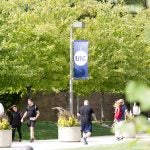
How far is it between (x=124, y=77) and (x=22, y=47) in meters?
8.64

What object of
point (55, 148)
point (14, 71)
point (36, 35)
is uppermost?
point (36, 35)

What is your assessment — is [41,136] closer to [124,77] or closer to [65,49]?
[65,49]

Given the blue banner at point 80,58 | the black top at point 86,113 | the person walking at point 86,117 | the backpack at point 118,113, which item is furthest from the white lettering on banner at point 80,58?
the black top at point 86,113

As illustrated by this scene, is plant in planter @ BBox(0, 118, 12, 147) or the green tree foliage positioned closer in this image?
plant in planter @ BBox(0, 118, 12, 147)

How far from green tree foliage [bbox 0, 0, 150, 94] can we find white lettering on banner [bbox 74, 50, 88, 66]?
508 centimetres

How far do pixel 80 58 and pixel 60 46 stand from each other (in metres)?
9.04

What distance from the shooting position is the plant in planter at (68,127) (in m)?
26.5

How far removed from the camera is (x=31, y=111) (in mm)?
25438

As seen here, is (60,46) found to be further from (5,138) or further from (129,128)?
(129,128)

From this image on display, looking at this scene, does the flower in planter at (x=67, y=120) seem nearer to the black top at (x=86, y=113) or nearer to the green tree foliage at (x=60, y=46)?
the black top at (x=86, y=113)

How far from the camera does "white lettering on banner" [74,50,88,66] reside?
27.7m

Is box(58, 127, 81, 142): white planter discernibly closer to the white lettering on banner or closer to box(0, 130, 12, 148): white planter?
box(0, 130, 12, 148): white planter

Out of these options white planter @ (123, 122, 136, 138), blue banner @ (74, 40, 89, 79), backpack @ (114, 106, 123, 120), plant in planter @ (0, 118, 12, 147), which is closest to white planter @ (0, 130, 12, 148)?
plant in planter @ (0, 118, 12, 147)

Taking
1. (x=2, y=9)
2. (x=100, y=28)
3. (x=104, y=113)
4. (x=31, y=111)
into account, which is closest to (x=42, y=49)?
(x=2, y=9)
